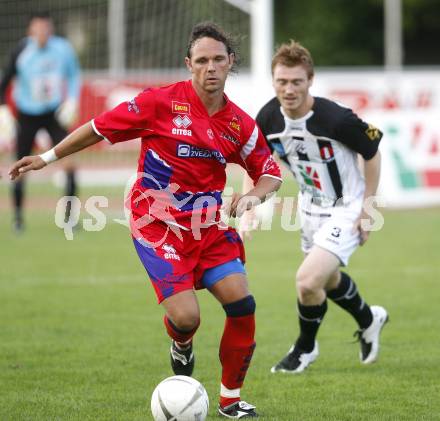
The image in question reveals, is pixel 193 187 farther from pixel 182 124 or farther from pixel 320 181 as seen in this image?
pixel 320 181

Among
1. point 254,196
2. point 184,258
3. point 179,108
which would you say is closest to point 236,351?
point 184,258

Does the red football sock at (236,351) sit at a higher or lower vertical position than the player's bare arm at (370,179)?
lower

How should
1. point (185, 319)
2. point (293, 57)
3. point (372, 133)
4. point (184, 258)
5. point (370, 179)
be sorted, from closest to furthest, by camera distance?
point (185, 319)
point (184, 258)
point (293, 57)
point (372, 133)
point (370, 179)

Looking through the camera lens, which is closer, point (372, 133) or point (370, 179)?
point (372, 133)

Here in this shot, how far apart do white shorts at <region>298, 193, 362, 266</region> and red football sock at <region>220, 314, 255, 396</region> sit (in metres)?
1.29

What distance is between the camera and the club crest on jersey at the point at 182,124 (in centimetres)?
527

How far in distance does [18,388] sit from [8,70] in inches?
317

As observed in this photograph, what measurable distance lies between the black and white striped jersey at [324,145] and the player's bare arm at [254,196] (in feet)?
3.35

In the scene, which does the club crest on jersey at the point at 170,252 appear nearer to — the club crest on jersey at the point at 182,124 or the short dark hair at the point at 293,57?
the club crest on jersey at the point at 182,124

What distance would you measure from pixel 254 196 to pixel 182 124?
53 centimetres

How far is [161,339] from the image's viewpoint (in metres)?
7.24

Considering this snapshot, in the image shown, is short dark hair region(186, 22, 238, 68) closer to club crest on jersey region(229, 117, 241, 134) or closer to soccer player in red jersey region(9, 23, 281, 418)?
soccer player in red jersey region(9, 23, 281, 418)

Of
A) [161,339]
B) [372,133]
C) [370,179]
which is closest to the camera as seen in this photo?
[372,133]

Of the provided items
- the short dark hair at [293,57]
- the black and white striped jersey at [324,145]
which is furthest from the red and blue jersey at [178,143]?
the black and white striped jersey at [324,145]
